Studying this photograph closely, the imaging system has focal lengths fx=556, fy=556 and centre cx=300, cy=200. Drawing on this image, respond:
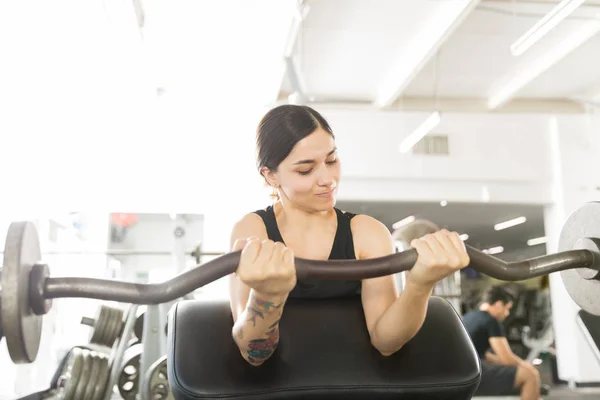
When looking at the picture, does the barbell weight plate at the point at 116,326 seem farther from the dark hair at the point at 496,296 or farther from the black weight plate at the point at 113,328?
the dark hair at the point at 496,296

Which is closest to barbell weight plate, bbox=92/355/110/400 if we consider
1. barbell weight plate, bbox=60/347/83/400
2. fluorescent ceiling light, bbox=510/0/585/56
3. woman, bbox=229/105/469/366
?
barbell weight plate, bbox=60/347/83/400

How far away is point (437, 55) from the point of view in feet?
21.3

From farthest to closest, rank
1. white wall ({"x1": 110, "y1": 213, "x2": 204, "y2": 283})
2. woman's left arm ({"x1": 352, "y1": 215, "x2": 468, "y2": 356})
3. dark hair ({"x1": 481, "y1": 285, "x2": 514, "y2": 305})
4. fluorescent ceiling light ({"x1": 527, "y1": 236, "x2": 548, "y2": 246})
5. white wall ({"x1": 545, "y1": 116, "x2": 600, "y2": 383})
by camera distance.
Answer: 1. fluorescent ceiling light ({"x1": 527, "y1": 236, "x2": 548, "y2": 246})
2. white wall ({"x1": 110, "y1": 213, "x2": 204, "y2": 283})
3. white wall ({"x1": 545, "y1": 116, "x2": 600, "y2": 383})
4. dark hair ({"x1": 481, "y1": 285, "x2": 514, "y2": 305})
5. woman's left arm ({"x1": 352, "y1": 215, "x2": 468, "y2": 356})

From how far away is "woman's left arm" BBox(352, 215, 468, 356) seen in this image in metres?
0.88

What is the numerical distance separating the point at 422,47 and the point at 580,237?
5179 millimetres

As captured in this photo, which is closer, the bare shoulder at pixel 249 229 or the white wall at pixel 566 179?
the bare shoulder at pixel 249 229

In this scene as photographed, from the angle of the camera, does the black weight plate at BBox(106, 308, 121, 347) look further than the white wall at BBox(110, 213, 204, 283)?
No

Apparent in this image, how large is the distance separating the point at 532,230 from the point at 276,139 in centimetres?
1096

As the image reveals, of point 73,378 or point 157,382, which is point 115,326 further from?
point 157,382

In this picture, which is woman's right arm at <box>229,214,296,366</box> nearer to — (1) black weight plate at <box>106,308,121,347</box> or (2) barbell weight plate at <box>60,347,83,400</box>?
(2) barbell weight plate at <box>60,347,83,400</box>

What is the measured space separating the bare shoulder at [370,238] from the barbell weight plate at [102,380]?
308cm

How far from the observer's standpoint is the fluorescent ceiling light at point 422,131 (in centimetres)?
580

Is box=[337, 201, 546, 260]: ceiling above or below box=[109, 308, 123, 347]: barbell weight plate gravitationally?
above

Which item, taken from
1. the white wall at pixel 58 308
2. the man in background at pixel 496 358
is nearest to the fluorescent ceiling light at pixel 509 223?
the man in background at pixel 496 358
